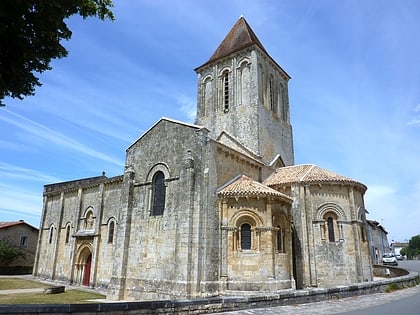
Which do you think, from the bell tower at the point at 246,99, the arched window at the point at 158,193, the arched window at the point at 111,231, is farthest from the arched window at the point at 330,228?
the arched window at the point at 111,231

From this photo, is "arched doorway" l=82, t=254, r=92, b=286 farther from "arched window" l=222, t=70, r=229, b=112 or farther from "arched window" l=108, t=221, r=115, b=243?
"arched window" l=222, t=70, r=229, b=112

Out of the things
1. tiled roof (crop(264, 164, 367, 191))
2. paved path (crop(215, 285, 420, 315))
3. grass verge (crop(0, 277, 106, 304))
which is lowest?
grass verge (crop(0, 277, 106, 304))

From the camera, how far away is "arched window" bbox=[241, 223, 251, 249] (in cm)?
1448

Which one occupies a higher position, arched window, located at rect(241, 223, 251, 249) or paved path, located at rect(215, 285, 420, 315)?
arched window, located at rect(241, 223, 251, 249)

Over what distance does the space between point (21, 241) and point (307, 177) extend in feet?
103

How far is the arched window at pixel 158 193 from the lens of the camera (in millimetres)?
16062

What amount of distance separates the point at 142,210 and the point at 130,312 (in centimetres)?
1007

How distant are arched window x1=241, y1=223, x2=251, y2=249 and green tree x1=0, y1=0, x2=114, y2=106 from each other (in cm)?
1038

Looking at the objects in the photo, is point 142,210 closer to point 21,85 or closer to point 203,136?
point 203,136

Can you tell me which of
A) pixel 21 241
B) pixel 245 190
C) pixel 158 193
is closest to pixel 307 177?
pixel 245 190

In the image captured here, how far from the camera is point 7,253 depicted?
1188 inches

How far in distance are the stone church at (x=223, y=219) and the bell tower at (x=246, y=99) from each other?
0.12 m

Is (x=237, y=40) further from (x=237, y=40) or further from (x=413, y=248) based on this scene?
(x=413, y=248)

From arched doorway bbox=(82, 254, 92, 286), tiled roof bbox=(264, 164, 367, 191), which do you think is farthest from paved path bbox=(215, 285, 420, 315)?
arched doorway bbox=(82, 254, 92, 286)
